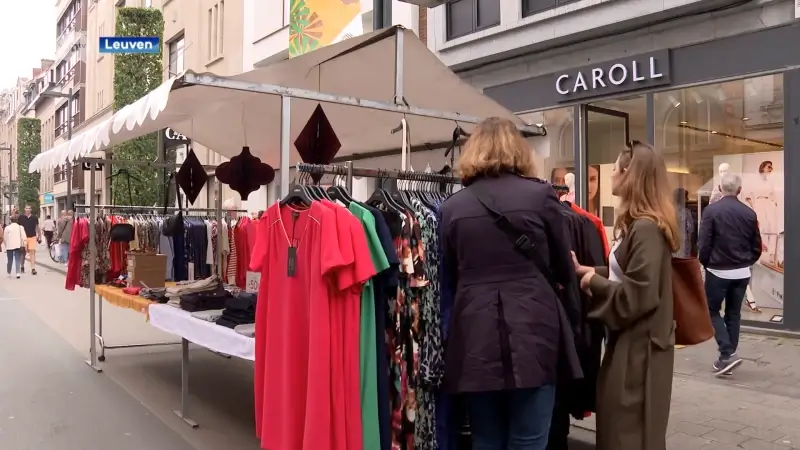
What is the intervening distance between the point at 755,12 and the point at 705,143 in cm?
186

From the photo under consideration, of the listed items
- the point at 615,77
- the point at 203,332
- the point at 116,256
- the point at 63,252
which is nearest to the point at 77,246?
the point at 116,256

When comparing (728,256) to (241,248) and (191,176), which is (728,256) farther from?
(191,176)

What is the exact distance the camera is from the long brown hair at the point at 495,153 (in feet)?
9.30

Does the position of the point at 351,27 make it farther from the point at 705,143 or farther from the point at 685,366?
the point at 685,366

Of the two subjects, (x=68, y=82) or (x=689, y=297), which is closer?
(x=689, y=297)

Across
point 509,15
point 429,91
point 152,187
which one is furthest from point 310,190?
point 152,187

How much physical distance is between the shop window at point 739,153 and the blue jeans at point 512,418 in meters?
6.67

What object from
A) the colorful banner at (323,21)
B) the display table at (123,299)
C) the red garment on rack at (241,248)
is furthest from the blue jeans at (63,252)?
the red garment on rack at (241,248)

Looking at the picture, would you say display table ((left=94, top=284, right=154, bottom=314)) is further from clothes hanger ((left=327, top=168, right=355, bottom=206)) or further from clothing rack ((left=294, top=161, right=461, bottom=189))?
clothes hanger ((left=327, top=168, right=355, bottom=206))

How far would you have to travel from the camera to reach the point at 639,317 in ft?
10.5

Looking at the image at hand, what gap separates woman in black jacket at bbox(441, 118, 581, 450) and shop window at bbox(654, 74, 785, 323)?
661 centimetres

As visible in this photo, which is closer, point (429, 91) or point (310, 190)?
point (310, 190)

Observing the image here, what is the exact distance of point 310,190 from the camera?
3.55 meters

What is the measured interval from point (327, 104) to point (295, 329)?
3.43 meters
